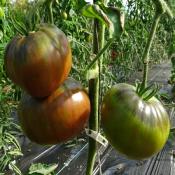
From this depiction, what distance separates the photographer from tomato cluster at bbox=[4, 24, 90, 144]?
1.66 feet

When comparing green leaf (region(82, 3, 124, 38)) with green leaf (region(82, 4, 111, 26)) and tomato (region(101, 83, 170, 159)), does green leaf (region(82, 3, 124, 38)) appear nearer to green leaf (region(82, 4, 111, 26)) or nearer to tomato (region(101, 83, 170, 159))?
green leaf (region(82, 4, 111, 26))

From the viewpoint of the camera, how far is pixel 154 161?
2.15 meters

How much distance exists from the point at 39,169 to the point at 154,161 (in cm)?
128

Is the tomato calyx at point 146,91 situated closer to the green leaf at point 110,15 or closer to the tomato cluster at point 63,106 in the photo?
the tomato cluster at point 63,106

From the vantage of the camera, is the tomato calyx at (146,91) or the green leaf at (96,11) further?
the tomato calyx at (146,91)

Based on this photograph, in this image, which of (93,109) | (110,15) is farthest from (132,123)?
(110,15)

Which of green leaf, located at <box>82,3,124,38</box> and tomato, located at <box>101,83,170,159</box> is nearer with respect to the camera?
green leaf, located at <box>82,3,124,38</box>

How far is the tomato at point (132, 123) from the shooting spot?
551 mm

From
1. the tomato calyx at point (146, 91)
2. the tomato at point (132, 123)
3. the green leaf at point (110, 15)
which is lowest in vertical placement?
the tomato at point (132, 123)

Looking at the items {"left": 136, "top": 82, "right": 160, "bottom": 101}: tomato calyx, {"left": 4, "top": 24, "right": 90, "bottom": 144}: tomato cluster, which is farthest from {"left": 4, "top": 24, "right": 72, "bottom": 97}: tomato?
{"left": 136, "top": 82, "right": 160, "bottom": 101}: tomato calyx

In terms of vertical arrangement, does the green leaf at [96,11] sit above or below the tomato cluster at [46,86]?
above

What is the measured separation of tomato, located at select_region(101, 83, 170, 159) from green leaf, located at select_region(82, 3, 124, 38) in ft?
0.44

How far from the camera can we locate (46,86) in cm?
53

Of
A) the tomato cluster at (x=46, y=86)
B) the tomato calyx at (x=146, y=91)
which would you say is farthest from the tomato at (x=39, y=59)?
the tomato calyx at (x=146, y=91)
